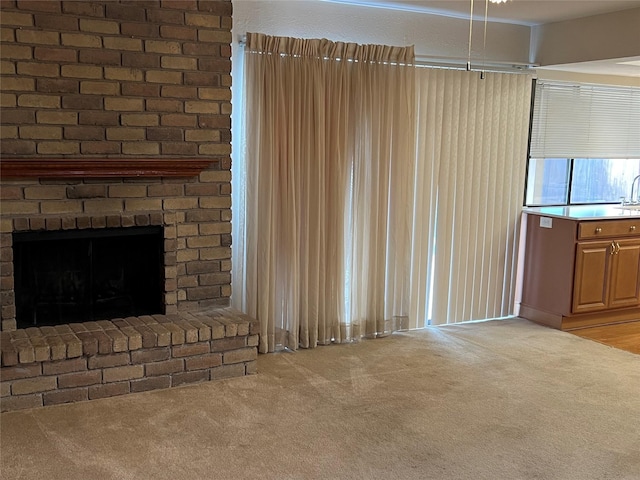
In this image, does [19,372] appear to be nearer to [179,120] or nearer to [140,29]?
[179,120]

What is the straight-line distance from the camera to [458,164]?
207 inches

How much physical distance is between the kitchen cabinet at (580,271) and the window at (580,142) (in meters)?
0.56

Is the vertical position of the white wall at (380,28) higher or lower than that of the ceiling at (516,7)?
lower

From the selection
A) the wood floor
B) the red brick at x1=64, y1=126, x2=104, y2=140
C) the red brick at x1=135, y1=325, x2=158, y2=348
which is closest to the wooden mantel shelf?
the red brick at x1=64, y1=126, x2=104, y2=140

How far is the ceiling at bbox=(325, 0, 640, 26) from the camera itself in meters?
4.64

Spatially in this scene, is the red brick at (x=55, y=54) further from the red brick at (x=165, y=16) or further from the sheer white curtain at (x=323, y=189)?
the sheer white curtain at (x=323, y=189)

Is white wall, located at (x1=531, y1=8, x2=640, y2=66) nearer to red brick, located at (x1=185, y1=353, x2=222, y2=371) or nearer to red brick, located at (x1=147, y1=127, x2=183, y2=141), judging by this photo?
red brick, located at (x1=147, y1=127, x2=183, y2=141)

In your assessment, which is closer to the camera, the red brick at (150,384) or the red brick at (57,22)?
the red brick at (57,22)

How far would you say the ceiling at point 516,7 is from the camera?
464 cm

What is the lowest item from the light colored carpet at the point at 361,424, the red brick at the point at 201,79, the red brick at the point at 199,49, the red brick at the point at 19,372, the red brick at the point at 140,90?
the light colored carpet at the point at 361,424

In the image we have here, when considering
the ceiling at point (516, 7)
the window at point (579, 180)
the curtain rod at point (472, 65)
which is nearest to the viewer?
the ceiling at point (516, 7)

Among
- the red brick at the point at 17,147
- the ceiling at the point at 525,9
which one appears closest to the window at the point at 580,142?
the ceiling at the point at 525,9

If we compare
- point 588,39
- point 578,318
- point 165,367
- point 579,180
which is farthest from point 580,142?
point 165,367

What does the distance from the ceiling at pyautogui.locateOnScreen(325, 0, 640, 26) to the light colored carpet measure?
2384 mm
